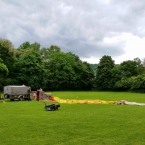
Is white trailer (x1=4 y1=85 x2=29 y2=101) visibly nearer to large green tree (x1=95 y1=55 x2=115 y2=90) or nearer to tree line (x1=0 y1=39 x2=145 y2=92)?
tree line (x1=0 y1=39 x2=145 y2=92)

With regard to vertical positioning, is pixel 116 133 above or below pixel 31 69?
below

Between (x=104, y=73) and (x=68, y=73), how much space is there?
1263cm

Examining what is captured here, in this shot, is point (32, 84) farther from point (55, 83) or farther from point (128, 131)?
point (128, 131)

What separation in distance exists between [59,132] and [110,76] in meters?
69.7

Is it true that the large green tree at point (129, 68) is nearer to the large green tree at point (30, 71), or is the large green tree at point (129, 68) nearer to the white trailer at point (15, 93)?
the large green tree at point (30, 71)

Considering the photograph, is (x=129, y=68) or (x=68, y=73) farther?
(x=68, y=73)

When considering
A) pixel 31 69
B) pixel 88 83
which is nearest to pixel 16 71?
pixel 31 69

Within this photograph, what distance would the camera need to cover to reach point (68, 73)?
7962cm

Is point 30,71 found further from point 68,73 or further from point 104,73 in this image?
point 104,73

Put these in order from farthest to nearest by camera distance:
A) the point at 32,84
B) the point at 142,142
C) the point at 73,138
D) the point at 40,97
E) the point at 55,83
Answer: the point at 55,83 → the point at 32,84 → the point at 40,97 → the point at 73,138 → the point at 142,142

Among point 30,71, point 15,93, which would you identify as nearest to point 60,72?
point 30,71

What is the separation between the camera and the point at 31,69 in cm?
6800

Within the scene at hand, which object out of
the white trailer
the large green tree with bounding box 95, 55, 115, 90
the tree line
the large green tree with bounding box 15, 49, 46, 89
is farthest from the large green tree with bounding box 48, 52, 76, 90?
the white trailer

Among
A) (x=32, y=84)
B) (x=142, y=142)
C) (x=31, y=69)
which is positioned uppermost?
(x=31, y=69)
